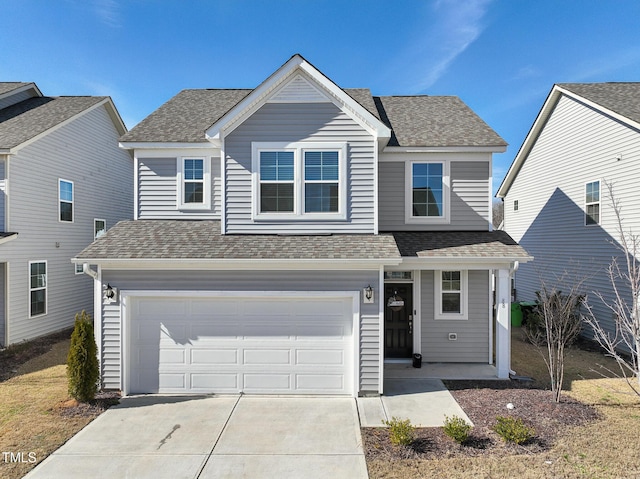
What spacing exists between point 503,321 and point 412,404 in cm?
309

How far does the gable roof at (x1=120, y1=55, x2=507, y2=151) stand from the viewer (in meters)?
8.09

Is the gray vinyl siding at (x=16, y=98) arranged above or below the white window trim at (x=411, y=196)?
above

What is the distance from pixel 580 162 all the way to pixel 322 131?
10352 millimetres

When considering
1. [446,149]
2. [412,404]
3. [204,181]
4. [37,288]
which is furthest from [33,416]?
[446,149]

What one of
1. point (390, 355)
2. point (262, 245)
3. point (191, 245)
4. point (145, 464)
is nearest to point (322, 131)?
point (262, 245)

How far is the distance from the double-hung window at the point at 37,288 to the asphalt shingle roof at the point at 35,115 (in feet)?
13.1

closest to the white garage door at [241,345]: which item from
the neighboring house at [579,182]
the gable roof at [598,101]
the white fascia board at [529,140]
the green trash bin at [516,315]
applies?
the neighboring house at [579,182]

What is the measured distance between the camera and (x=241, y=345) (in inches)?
302

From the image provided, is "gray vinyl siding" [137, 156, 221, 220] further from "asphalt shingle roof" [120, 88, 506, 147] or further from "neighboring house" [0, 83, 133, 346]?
"neighboring house" [0, 83, 133, 346]

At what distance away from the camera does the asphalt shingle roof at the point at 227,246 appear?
7340 millimetres

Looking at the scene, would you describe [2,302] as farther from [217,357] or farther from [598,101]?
[598,101]

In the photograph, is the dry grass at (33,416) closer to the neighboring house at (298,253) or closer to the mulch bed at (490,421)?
the neighboring house at (298,253)

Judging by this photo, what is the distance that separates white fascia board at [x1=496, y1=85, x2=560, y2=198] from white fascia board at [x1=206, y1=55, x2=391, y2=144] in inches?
395

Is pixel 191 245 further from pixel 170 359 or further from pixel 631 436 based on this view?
pixel 631 436
